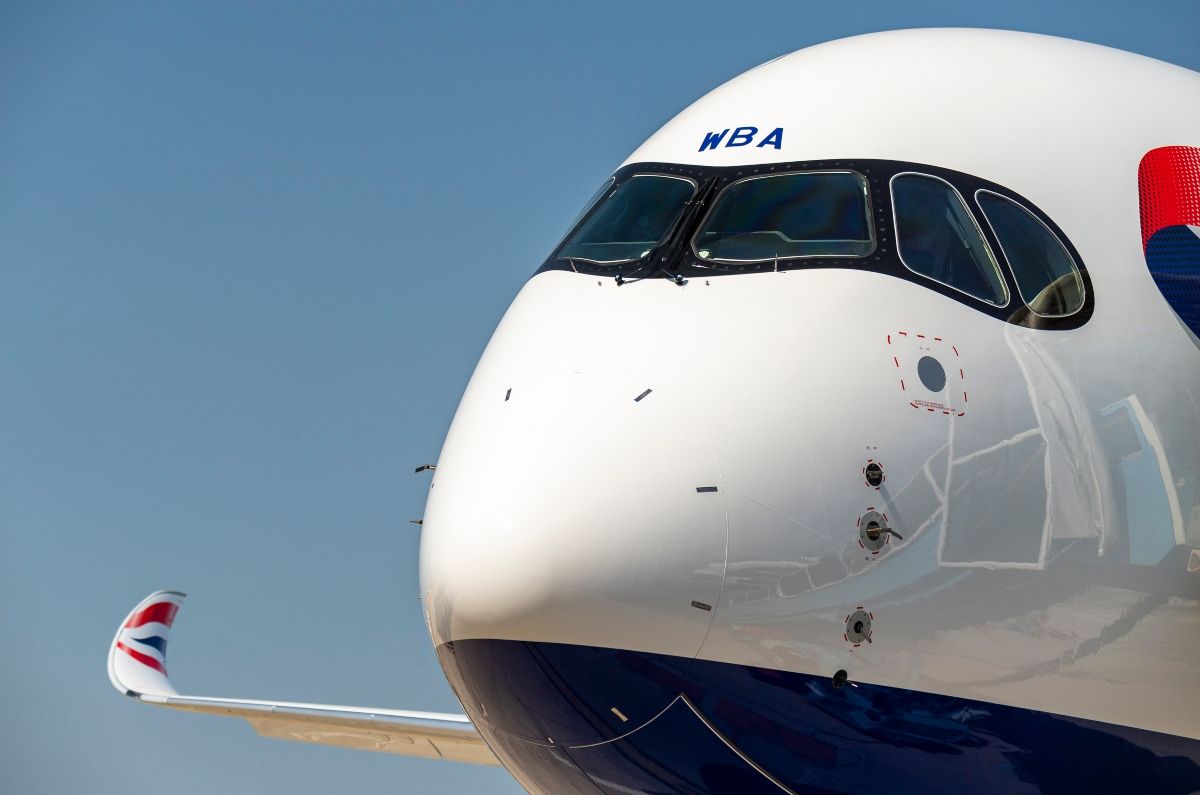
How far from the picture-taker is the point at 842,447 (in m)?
7.68

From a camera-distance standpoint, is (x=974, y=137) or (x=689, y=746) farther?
(x=974, y=137)

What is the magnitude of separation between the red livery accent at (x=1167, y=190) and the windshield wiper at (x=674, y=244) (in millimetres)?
2475

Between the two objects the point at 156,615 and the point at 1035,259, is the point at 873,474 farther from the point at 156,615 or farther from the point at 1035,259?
the point at 156,615

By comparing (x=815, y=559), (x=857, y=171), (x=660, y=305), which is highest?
(x=857, y=171)

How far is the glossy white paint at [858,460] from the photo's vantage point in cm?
738

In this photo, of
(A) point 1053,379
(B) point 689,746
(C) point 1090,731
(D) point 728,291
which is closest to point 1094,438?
(A) point 1053,379

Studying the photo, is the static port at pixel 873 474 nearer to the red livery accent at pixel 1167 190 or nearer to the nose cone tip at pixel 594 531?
the nose cone tip at pixel 594 531

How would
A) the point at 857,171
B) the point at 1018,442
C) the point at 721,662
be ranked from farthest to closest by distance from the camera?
the point at 857,171 → the point at 1018,442 → the point at 721,662

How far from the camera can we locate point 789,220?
28.6 feet

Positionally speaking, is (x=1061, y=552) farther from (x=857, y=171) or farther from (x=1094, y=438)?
(x=857, y=171)

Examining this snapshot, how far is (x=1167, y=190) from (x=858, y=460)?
296 centimetres

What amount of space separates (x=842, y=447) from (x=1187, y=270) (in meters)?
2.72

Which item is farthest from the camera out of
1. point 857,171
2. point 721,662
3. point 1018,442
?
point 857,171

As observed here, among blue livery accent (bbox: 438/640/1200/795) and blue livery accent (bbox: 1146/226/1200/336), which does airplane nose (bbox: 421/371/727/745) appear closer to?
blue livery accent (bbox: 438/640/1200/795)
